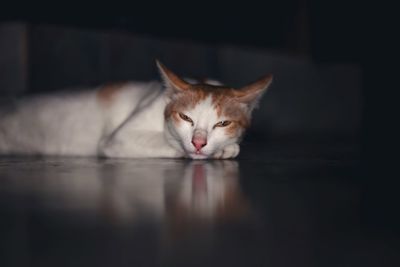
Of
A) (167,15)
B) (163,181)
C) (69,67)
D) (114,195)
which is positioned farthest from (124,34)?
(114,195)

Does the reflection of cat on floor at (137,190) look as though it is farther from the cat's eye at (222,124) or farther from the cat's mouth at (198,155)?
the cat's eye at (222,124)

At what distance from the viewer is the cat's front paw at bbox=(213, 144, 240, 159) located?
3.03m

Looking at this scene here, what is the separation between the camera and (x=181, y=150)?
9.91 feet

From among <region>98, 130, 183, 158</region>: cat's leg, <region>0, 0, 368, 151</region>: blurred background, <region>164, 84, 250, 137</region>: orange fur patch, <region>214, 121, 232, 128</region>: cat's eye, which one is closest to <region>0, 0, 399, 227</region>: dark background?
<region>0, 0, 368, 151</region>: blurred background

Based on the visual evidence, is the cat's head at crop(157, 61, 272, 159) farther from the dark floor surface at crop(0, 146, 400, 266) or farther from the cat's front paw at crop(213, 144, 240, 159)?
the dark floor surface at crop(0, 146, 400, 266)

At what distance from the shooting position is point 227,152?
3041 millimetres

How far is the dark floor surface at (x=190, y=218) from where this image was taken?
120 cm

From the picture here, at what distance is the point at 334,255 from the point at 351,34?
5152 mm

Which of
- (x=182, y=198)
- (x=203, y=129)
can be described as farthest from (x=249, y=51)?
(x=182, y=198)

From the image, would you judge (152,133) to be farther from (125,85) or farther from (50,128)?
(50,128)

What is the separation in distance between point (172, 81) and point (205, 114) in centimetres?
27

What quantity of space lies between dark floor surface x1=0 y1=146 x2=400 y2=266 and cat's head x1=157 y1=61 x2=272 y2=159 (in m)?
0.17

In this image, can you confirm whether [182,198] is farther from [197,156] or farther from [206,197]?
[197,156]

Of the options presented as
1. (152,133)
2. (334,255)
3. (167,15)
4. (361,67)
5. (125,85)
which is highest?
(167,15)
